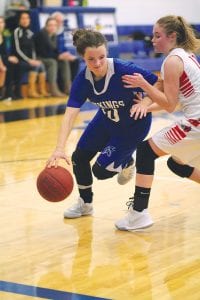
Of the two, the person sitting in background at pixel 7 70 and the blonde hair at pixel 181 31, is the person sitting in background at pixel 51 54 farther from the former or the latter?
the blonde hair at pixel 181 31

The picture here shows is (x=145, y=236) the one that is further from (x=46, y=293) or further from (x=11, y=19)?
(x=11, y=19)

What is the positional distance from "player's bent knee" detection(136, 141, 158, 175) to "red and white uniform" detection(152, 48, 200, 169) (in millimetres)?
87

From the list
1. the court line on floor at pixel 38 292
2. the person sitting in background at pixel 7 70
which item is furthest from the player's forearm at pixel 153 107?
the person sitting in background at pixel 7 70

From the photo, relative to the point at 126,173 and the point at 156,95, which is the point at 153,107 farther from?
the point at 126,173

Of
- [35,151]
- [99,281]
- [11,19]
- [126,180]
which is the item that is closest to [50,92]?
[11,19]

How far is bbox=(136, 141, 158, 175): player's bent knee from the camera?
466 cm

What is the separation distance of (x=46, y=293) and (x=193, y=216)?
1.96 m

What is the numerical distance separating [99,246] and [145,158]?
69 centimetres

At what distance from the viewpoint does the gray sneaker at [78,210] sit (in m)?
5.20

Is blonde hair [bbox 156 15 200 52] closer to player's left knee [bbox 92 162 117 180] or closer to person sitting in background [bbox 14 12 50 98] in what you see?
player's left knee [bbox 92 162 117 180]

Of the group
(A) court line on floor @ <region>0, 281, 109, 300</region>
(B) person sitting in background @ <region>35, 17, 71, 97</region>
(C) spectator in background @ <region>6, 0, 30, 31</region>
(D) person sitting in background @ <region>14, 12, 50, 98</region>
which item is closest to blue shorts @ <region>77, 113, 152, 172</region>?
(A) court line on floor @ <region>0, 281, 109, 300</region>

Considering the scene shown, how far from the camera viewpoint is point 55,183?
4566 mm

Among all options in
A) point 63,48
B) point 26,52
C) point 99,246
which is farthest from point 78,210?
point 63,48

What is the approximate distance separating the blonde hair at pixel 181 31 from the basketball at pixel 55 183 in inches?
46.8
